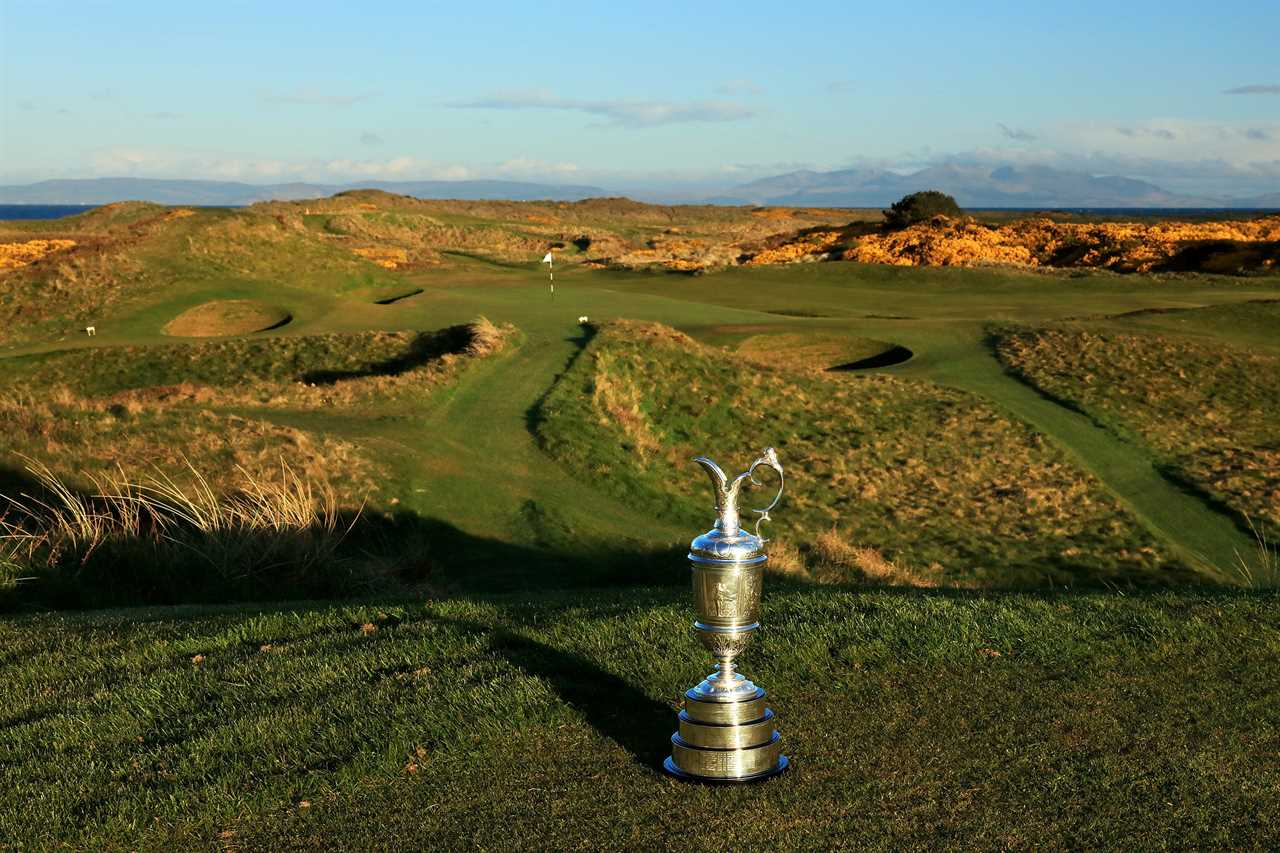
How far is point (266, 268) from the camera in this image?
3731 centimetres

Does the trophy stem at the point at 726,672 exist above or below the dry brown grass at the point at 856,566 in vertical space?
above

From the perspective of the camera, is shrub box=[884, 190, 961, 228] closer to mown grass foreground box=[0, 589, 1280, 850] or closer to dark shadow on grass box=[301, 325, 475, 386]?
dark shadow on grass box=[301, 325, 475, 386]

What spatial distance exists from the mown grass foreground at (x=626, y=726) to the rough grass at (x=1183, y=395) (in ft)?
46.2

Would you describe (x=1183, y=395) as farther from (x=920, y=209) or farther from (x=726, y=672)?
(x=920, y=209)

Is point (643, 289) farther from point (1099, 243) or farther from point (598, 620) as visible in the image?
point (598, 620)

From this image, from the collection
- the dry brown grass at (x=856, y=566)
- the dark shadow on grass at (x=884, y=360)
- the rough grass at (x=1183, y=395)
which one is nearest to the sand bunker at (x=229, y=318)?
the dark shadow on grass at (x=884, y=360)

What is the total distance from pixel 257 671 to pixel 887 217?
76.9m

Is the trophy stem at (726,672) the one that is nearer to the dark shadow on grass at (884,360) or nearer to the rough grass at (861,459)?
the rough grass at (861,459)

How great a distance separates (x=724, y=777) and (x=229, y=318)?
30.7 m

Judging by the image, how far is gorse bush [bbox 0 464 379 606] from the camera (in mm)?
11750

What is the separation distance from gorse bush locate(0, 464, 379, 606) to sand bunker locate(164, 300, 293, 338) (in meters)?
20.3

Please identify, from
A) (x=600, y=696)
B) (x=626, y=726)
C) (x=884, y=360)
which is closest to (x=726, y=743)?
(x=626, y=726)

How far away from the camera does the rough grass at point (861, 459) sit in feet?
60.8

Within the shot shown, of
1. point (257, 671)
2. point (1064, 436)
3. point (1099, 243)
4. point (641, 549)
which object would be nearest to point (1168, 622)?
point (257, 671)
